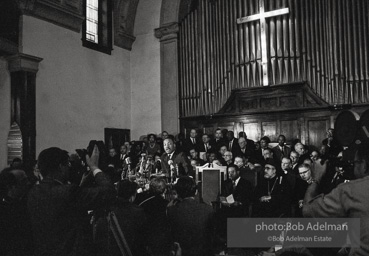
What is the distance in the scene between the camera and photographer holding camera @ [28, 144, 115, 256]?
2.52 m

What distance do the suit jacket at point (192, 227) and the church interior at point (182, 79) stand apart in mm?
2976

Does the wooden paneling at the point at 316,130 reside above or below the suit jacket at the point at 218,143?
above

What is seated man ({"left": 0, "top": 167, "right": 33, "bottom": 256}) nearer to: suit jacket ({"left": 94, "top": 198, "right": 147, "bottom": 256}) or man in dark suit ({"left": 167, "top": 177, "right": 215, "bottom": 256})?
suit jacket ({"left": 94, "top": 198, "right": 147, "bottom": 256})

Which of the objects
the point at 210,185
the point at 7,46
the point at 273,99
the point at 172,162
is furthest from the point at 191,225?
the point at 273,99

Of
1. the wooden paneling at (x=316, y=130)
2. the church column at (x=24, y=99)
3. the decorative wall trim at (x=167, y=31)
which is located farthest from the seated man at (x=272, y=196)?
A: the decorative wall trim at (x=167, y=31)

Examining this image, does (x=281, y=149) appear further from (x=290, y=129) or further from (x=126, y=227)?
(x=126, y=227)

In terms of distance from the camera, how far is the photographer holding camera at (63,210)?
99.3 inches

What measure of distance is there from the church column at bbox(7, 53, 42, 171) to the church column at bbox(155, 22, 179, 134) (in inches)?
179

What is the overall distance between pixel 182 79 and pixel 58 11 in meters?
4.34

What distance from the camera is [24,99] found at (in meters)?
9.44

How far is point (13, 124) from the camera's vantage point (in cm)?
941

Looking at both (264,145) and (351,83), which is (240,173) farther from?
(351,83)

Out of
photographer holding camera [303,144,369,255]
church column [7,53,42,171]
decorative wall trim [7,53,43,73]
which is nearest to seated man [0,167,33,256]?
photographer holding camera [303,144,369,255]

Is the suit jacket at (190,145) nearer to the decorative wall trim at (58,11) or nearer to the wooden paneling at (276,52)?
the wooden paneling at (276,52)
